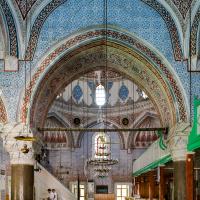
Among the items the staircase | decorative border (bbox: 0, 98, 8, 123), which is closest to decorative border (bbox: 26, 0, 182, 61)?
decorative border (bbox: 0, 98, 8, 123)

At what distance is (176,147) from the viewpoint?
16312 mm

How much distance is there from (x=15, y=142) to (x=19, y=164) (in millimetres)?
726

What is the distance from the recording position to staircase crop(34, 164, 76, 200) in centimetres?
1977

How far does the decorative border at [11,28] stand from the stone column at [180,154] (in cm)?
581

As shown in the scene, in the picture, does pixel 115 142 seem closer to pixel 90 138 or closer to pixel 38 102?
pixel 90 138

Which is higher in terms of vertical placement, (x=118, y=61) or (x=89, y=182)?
(x=118, y=61)

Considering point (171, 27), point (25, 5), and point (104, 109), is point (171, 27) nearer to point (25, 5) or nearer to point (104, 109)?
point (25, 5)

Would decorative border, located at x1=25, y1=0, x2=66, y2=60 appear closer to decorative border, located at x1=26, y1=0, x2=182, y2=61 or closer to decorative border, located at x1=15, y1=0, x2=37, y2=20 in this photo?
decorative border, located at x1=26, y1=0, x2=182, y2=61

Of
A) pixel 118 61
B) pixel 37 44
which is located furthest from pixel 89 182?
pixel 37 44

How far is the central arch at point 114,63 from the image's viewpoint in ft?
54.2

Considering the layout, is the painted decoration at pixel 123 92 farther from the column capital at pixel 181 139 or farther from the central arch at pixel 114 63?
the column capital at pixel 181 139

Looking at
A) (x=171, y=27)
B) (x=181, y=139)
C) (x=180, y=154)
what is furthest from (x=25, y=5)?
(x=180, y=154)

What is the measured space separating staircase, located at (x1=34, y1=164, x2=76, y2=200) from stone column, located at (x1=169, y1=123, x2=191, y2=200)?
5.48 meters

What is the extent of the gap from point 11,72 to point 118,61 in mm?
4186
